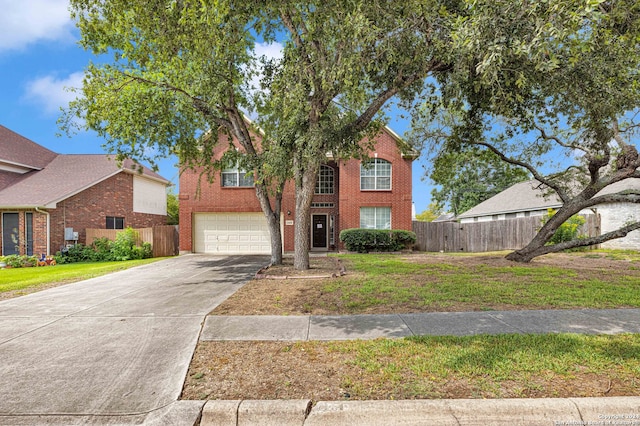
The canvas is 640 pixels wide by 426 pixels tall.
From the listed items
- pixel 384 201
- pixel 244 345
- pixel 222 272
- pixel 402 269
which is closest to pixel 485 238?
pixel 384 201

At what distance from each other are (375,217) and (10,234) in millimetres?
17820

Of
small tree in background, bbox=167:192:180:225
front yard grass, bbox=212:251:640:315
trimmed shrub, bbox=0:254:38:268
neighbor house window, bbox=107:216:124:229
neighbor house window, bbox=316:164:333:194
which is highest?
neighbor house window, bbox=316:164:333:194

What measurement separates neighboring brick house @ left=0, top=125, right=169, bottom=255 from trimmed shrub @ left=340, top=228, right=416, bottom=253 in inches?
441

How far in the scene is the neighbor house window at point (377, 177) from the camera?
62.3ft

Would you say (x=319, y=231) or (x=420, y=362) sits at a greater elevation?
(x=319, y=231)

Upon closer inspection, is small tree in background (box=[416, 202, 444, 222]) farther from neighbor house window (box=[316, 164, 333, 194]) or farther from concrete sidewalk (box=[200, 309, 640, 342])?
concrete sidewalk (box=[200, 309, 640, 342])

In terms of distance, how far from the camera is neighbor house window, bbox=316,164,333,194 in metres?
19.9

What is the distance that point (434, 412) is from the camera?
2.91 m

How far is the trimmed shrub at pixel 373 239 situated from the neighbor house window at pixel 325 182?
3.04 m

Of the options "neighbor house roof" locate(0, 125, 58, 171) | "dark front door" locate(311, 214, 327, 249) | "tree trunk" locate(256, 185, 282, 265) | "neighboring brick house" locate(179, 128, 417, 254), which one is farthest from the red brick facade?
"tree trunk" locate(256, 185, 282, 265)

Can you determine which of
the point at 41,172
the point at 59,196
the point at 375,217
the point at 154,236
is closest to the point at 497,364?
the point at 375,217

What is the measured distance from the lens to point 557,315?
17.9 feet

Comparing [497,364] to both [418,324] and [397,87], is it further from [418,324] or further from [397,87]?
[397,87]

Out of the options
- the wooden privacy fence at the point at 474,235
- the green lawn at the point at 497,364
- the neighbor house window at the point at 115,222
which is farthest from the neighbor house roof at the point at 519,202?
the neighbor house window at the point at 115,222
